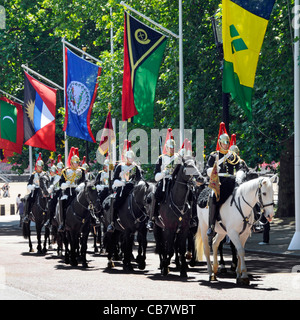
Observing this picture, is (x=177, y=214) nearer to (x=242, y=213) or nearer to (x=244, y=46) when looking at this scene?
(x=242, y=213)

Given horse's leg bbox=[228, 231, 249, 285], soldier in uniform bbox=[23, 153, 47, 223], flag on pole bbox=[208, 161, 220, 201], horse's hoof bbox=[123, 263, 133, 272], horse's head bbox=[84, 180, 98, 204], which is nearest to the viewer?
horse's leg bbox=[228, 231, 249, 285]

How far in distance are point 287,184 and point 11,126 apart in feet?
42.0

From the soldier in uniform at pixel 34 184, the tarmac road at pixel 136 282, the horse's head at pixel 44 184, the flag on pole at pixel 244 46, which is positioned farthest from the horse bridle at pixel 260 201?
the soldier in uniform at pixel 34 184

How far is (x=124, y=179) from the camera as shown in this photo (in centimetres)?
1764

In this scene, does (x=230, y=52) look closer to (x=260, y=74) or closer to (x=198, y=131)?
(x=260, y=74)

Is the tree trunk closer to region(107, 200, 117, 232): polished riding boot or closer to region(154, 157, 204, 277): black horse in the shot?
region(107, 200, 117, 232): polished riding boot

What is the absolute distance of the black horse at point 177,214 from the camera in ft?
51.9

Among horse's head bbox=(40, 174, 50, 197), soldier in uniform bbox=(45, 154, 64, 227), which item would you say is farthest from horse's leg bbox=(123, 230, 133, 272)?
horse's head bbox=(40, 174, 50, 197)

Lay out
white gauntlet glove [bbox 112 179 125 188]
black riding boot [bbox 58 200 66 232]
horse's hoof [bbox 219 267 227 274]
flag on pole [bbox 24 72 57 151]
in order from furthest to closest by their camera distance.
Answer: flag on pole [bbox 24 72 57 151], black riding boot [bbox 58 200 66 232], white gauntlet glove [bbox 112 179 125 188], horse's hoof [bbox 219 267 227 274]

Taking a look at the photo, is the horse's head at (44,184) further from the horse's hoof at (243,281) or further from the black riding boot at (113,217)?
the horse's hoof at (243,281)

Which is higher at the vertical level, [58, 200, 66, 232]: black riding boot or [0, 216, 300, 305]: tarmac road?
[58, 200, 66, 232]: black riding boot

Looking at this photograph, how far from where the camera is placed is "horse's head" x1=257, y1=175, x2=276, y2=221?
543 inches

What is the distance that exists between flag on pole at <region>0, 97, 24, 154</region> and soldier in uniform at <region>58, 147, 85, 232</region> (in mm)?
17382
